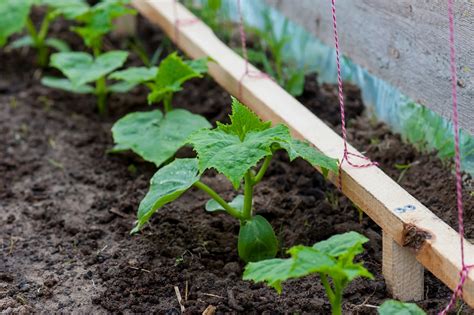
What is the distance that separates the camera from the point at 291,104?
295 cm

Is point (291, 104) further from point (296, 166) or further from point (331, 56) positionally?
point (331, 56)

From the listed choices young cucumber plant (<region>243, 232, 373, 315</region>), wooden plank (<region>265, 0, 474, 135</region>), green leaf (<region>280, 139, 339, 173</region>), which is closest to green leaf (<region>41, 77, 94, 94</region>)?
wooden plank (<region>265, 0, 474, 135</region>)

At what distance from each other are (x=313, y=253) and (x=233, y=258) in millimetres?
654

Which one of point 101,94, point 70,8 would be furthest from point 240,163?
point 70,8

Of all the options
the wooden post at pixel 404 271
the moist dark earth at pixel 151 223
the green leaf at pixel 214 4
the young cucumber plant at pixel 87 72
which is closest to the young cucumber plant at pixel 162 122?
the moist dark earth at pixel 151 223

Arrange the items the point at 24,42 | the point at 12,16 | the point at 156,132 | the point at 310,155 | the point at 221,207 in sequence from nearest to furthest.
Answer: the point at 310,155
the point at 221,207
the point at 156,132
the point at 12,16
the point at 24,42

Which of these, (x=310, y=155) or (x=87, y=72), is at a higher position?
(x=310, y=155)

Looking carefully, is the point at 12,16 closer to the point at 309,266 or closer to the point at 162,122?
the point at 162,122

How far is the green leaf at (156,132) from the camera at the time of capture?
290cm

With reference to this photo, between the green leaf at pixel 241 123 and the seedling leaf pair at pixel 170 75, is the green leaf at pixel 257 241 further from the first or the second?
the seedling leaf pair at pixel 170 75

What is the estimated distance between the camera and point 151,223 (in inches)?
107

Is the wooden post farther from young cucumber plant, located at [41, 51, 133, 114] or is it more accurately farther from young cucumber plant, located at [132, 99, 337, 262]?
young cucumber plant, located at [41, 51, 133, 114]

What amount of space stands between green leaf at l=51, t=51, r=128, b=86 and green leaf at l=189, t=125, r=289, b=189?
1202mm

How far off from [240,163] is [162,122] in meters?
0.94
